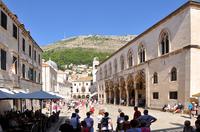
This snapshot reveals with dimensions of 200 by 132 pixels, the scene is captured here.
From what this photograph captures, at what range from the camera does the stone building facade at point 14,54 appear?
22.1 metres

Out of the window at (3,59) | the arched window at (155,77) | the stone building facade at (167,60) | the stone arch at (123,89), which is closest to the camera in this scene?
the window at (3,59)

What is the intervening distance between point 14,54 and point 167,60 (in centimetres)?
1717

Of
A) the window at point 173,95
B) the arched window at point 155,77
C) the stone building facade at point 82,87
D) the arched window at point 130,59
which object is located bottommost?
the stone building facade at point 82,87

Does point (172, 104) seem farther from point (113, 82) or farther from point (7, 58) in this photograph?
point (113, 82)

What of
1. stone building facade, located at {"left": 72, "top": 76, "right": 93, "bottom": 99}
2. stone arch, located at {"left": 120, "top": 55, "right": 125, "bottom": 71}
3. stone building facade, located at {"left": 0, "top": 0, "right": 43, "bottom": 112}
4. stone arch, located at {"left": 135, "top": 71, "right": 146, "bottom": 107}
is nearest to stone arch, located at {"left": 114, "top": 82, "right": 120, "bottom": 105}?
stone arch, located at {"left": 120, "top": 55, "right": 125, "bottom": 71}

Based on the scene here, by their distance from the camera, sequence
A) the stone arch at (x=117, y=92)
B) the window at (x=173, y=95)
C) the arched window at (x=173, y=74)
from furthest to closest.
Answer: the stone arch at (x=117, y=92) → the arched window at (x=173, y=74) → the window at (x=173, y=95)

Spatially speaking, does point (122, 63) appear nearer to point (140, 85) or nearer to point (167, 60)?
point (140, 85)

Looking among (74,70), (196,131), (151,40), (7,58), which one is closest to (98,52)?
(74,70)

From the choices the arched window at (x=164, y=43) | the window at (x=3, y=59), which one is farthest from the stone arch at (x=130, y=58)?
the window at (x=3, y=59)

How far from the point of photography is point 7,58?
23.4 m

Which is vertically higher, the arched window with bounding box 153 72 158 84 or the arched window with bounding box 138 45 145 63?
the arched window with bounding box 138 45 145 63

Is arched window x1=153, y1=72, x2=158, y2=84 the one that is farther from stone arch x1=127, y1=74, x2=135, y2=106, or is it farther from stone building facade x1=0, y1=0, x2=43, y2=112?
stone building facade x1=0, y1=0, x2=43, y2=112

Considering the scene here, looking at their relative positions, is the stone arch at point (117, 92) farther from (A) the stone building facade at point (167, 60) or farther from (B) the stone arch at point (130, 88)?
(A) the stone building facade at point (167, 60)

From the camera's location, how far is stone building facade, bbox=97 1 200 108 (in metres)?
28.5
